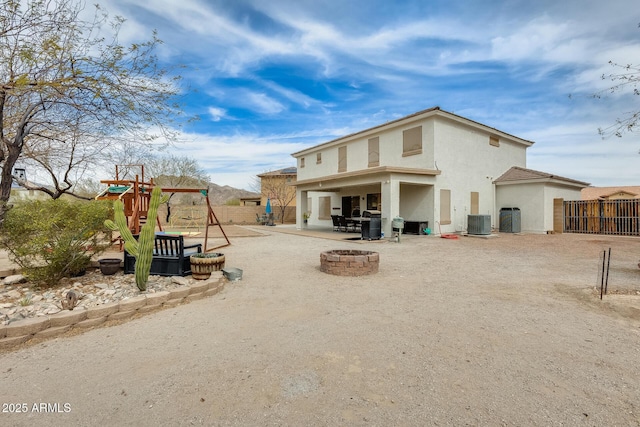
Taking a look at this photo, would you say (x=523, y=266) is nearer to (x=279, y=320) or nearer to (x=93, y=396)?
(x=279, y=320)

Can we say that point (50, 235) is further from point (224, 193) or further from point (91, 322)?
point (224, 193)

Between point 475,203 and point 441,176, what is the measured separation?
3.35 meters

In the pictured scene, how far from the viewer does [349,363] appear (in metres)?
2.70

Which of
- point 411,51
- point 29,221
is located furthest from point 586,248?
point 29,221

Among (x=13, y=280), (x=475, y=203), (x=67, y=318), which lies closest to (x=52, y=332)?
(x=67, y=318)

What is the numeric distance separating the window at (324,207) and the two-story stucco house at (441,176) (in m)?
2.08

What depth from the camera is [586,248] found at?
10.3m

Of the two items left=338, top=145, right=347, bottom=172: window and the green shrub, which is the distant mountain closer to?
left=338, top=145, right=347, bottom=172: window

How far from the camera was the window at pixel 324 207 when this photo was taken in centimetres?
2164

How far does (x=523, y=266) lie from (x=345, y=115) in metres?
17.1

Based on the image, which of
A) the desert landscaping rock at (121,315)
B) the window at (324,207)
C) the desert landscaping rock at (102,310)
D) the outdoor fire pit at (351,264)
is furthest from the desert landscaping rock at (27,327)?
the window at (324,207)

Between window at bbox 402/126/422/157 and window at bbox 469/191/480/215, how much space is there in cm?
419

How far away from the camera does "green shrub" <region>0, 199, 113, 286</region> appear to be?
4395 mm

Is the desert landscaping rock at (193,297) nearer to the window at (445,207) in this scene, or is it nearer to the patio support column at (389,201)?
the patio support column at (389,201)
